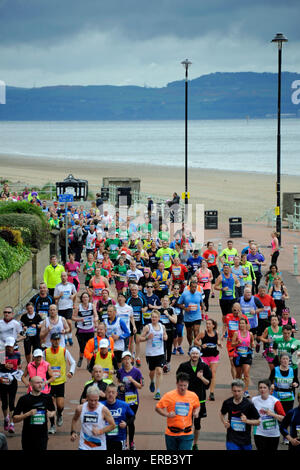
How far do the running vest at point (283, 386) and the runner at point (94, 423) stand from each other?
263 cm

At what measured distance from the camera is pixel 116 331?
12.0m

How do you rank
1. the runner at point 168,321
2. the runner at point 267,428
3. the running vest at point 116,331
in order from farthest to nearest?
the runner at point 168,321
the running vest at point 116,331
the runner at point 267,428

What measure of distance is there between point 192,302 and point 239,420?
5688 millimetres

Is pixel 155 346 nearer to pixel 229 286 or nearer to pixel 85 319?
pixel 85 319

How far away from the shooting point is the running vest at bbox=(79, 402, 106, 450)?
311 inches

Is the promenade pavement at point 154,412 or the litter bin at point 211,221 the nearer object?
the promenade pavement at point 154,412

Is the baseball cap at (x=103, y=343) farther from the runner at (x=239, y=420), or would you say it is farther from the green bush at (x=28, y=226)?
the green bush at (x=28, y=226)

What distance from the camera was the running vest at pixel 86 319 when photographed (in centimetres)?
1281

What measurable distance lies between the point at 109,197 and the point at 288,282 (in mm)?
20029

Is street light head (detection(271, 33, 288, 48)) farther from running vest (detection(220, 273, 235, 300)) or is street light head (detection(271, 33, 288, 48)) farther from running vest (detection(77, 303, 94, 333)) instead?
running vest (detection(77, 303, 94, 333))

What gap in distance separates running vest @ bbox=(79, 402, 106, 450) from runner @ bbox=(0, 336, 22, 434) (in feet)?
7.79

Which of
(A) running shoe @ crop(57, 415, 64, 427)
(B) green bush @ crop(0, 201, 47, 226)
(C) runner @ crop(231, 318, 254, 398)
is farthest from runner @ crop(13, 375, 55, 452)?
(B) green bush @ crop(0, 201, 47, 226)

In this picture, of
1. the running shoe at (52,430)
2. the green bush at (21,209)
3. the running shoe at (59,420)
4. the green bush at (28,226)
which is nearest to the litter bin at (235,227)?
the green bush at (21,209)
